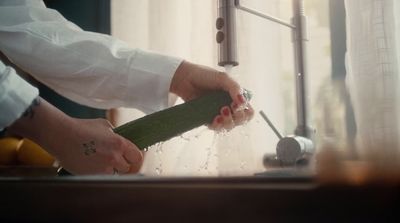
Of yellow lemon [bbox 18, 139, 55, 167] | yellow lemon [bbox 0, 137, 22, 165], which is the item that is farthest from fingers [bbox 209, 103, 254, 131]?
yellow lemon [bbox 0, 137, 22, 165]

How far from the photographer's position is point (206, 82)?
657mm

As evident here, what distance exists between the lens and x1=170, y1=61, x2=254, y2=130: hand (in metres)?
0.60

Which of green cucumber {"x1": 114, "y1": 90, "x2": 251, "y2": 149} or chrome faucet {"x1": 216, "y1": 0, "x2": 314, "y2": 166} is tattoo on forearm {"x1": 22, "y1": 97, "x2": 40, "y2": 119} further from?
chrome faucet {"x1": 216, "y1": 0, "x2": 314, "y2": 166}

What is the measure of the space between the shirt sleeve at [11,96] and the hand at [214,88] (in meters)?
0.25

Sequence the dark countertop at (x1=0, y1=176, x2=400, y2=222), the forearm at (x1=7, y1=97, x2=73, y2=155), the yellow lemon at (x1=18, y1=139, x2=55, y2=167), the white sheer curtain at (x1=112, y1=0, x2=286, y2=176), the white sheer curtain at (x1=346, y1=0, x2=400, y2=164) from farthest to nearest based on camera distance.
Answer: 1. the yellow lemon at (x1=18, y1=139, x2=55, y2=167)
2. the white sheer curtain at (x1=112, y1=0, x2=286, y2=176)
3. the white sheer curtain at (x1=346, y1=0, x2=400, y2=164)
4. the forearm at (x1=7, y1=97, x2=73, y2=155)
5. the dark countertop at (x1=0, y1=176, x2=400, y2=222)

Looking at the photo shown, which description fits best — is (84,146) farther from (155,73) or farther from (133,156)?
(155,73)

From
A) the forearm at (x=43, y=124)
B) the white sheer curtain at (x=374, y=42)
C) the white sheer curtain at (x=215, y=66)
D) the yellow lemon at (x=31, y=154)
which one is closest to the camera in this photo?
the forearm at (x=43, y=124)

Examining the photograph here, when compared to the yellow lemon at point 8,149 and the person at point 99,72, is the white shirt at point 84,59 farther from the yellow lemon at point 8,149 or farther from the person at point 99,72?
the yellow lemon at point 8,149

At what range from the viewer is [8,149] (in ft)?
3.73

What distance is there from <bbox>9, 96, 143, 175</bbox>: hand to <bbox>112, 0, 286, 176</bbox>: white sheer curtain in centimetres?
20

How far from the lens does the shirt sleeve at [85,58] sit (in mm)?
687

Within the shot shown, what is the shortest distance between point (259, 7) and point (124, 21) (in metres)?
0.48

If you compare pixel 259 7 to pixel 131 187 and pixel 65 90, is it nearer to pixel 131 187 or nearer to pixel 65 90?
pixel 65 90

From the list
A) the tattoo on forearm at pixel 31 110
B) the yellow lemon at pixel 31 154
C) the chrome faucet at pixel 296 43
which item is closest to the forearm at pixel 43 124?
the tattoo on forearm at pixel 31 110
